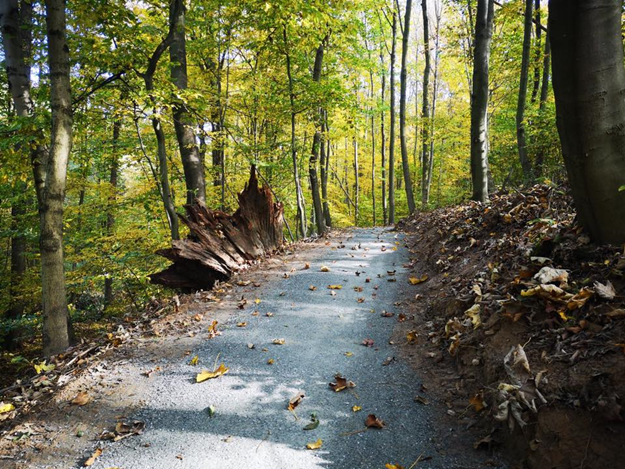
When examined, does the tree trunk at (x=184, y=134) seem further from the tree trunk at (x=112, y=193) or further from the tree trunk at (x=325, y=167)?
the tree trunk at (x=325, y=167)

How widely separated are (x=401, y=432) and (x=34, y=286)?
36.7ft

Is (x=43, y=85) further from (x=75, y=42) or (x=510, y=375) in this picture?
(x=510, y=375)

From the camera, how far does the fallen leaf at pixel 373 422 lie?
8.55 feet

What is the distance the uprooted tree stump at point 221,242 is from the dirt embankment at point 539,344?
11.6 ft

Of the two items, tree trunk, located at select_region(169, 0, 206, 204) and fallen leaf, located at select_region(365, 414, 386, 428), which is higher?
tree trunk, located at select_region(169, 0, 206, 204)

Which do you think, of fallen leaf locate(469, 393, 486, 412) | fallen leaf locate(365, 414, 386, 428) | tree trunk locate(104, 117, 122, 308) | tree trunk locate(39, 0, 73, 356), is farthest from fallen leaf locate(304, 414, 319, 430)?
tree trunk locate(104, 117, 122, 308)

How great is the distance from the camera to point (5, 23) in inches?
246

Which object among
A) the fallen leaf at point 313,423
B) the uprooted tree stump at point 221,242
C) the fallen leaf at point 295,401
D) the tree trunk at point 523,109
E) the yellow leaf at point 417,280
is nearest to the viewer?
the fallen leaf at point 313,423

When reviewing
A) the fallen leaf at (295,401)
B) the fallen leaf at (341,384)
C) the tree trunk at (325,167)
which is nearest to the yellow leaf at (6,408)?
the fallen leaf at (295,401)

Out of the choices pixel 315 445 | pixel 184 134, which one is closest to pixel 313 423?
pixel 315 445

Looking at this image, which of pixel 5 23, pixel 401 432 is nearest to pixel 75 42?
pixel 5 23

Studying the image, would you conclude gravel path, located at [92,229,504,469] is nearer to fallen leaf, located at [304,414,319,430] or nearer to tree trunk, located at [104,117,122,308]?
fallen leaf, located at [304,414,319,430]

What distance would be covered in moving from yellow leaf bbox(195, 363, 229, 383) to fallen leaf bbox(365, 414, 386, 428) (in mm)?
1448

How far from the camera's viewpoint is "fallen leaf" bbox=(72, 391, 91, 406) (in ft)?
9.78
